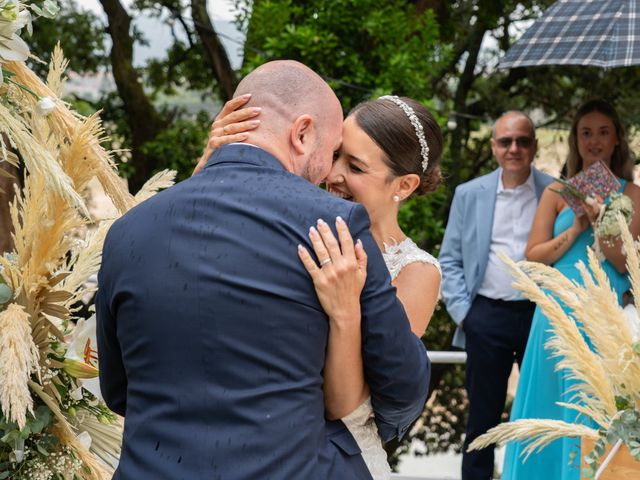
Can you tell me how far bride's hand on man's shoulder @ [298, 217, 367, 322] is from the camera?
1733 mm

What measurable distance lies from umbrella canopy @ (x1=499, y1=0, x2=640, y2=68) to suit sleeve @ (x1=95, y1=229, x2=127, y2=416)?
315cm

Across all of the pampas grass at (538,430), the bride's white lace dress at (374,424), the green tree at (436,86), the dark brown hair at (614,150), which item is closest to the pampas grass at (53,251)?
the bride's white lace dress at (374,424)

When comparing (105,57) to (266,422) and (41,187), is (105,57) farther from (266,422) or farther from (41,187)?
(266,422)

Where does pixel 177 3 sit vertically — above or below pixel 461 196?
above

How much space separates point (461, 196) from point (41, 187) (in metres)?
3.34

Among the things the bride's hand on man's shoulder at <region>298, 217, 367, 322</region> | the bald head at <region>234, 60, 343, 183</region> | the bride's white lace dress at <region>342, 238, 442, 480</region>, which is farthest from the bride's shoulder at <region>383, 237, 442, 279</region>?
the bride's hand on man's shoulder at <region>298, 217, 367, 322</region>

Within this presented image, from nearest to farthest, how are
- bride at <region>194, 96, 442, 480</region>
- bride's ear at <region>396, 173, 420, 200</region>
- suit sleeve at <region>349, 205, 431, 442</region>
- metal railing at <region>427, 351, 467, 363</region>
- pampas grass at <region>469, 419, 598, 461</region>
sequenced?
suit sleeve at <region>349, 205, 431, 442</region> < bride at <region>194, 96, 442, 480</region> < pampas grass at <region>469, 419, 598, 461</region> < bride's ear at <region>396, 173, 420, 200</region> < metal railing at <region>427, 351, 467, 363</region>

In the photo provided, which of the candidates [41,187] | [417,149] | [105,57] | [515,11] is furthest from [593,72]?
[41,187]

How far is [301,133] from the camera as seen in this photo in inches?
75.0

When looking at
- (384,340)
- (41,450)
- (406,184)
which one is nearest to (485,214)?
(406,184)

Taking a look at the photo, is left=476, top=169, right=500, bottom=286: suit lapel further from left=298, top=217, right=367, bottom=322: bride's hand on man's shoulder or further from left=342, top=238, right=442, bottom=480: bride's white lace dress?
left=298, top=217, right=367, bottom=322: bride's hand on man's shoulder

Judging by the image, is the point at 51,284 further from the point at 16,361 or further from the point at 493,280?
the point at 493,280

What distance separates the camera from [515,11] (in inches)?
339

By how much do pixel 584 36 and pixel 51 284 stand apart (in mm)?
3391
